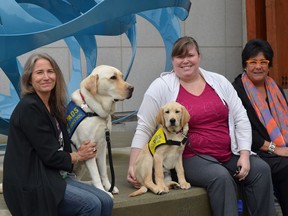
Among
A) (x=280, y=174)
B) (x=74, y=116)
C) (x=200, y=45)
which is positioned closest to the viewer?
(x=74, y=116)

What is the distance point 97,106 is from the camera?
394cm

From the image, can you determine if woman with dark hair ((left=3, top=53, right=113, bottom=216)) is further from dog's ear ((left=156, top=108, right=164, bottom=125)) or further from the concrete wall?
the concrete wall

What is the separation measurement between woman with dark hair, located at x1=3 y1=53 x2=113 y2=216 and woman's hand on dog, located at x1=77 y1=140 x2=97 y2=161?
0.17 m

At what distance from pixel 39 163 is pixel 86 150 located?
498 mm

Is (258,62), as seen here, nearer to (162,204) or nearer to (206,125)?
(206,125)

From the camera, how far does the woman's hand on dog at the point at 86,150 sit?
378 centimetres

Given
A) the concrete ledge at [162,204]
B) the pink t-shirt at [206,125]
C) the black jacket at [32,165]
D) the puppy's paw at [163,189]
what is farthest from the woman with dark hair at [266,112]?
the black jacket at [32,165]

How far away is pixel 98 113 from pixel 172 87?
29.2 inches

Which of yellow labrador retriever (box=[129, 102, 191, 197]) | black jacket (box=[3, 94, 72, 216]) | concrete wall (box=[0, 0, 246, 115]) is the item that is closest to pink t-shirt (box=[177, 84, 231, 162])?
yellow labrador retriever (box=[129, 102, 191, 197])

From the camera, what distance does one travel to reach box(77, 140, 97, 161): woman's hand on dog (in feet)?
12.4

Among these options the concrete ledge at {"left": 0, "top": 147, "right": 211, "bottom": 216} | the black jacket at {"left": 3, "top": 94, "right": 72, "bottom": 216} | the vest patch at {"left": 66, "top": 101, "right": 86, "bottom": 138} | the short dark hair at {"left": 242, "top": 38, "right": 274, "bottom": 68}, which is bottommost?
the concrete ledge at {"left": 0, "top": 147, "right": 211, "bottom": 216}

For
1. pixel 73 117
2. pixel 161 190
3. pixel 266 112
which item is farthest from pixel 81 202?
pixel 266 112

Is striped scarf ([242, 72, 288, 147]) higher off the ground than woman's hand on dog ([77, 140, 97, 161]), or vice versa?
striped scarf ([242, 72, 288, 147])

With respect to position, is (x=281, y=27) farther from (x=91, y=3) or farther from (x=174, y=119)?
(x=174, y=119)
